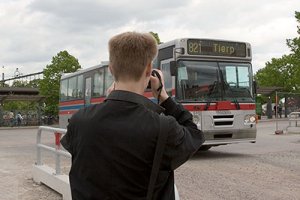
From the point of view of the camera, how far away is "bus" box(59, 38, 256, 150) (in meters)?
12.6

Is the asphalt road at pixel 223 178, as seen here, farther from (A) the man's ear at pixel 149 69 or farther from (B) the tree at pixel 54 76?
(B) the tree at pixel 54 76

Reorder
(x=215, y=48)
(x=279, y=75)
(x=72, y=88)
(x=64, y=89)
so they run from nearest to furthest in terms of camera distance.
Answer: (x=215, y=48)
(x=72, y=88)
(x=64, y=89)
(x=279, y=75)

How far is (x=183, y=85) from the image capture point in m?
12.6

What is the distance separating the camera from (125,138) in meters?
1.99

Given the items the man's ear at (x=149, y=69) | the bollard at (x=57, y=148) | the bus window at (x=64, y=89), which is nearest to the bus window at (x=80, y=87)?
the bus window at (x=64, y=89)

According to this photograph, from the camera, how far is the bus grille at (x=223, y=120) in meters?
12.8

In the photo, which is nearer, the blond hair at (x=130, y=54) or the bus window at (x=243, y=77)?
the blond hair at (x=130, y=54)

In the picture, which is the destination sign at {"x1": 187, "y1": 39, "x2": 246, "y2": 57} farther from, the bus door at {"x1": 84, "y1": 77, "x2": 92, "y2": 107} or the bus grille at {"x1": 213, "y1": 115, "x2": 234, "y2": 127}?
the bus door at {"x1": 84, "y1": 77, "x2": 92, "y2": 107}

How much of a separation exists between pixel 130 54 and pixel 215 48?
A: 37.8 feet

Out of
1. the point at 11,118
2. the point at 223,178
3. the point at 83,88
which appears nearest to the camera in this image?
the point at 223,178

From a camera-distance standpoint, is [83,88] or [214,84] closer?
[214,84]

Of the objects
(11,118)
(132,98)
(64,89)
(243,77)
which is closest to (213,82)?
(243,77)

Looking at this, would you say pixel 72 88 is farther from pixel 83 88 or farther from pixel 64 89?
pixel 83 88

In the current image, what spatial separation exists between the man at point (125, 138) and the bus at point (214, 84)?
10260mm
